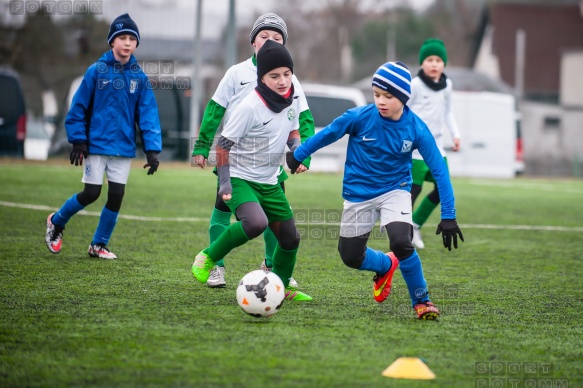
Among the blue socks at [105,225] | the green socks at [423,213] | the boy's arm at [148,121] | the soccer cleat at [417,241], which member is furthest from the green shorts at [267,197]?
the green socks at [423,213]

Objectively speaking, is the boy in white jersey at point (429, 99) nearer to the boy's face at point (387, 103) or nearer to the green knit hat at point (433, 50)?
the green knit hat at point (433, 50)

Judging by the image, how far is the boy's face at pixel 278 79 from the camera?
20.4ft

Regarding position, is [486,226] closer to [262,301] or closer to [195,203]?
[195,203]

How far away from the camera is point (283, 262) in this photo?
641 centimetres

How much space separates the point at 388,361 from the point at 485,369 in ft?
1.68

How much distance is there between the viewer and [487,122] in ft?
76.9

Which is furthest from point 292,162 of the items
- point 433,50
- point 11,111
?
point 11,111

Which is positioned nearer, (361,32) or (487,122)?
(487,122)

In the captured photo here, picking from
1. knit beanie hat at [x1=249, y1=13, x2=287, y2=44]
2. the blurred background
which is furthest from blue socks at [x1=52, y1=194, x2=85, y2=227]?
the blurred background

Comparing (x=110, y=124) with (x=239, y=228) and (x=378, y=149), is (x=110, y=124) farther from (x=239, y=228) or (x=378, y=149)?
(x=378, y=149)

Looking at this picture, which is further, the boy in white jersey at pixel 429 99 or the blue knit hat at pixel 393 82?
the boy in white jersey at pixel 429 99

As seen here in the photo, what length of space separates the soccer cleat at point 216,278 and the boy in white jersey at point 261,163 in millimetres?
388

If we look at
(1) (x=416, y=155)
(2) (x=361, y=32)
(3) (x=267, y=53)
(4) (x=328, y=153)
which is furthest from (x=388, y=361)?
(2) (x=361, y=32)

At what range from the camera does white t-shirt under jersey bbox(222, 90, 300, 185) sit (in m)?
6.22
